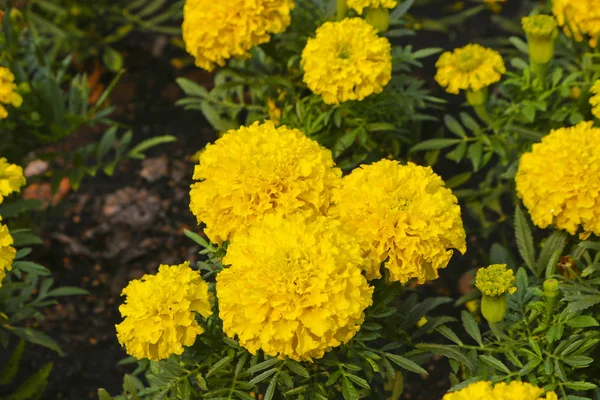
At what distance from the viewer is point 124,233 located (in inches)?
118

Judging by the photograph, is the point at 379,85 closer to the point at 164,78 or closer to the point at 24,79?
the point at 24,79

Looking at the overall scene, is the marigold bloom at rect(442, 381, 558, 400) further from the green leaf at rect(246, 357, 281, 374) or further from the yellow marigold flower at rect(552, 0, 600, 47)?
the yellow marigold flower at rect(552, 0, 600, 47)

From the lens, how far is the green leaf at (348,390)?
1568 millimetres

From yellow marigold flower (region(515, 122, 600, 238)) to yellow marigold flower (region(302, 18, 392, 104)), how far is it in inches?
16.0

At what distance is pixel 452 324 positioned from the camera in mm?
2576

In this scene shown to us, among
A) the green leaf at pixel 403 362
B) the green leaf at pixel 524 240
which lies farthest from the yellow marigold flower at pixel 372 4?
the green leaf at pixel 403 362

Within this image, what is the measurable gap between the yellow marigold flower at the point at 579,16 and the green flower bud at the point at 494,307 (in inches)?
34.4

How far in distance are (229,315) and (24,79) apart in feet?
4.61

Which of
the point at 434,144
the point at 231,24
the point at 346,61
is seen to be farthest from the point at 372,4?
the point at 434,144

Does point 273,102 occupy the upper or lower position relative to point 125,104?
upper

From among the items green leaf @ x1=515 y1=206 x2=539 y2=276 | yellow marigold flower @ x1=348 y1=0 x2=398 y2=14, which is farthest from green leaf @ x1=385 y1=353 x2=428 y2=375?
yellow marigold flower @ x1=348 y1=0 x2=398 y2=14

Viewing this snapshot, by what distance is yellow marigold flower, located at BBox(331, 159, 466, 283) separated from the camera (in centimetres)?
153

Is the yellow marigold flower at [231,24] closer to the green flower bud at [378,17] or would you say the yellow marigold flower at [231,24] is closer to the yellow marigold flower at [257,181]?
the green flower bud at [378,17]

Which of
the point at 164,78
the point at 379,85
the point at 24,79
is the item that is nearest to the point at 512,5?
the point at 164,78
